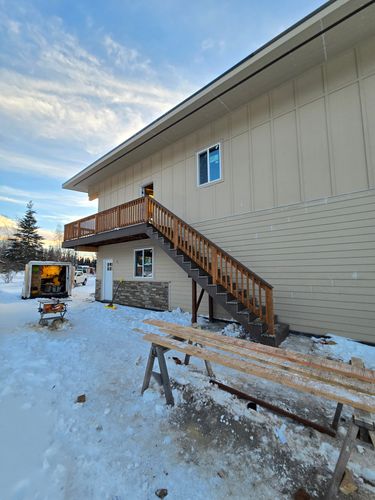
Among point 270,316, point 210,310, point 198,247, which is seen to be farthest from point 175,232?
point 270,316

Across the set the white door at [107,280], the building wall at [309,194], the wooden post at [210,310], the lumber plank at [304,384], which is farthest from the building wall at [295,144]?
the white door at [107,280]

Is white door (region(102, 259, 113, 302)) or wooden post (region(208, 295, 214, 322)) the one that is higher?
white door (region(102, 259, 113, 302))

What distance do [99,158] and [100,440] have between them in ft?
37.8

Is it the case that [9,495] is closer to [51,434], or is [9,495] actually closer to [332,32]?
[51,434]

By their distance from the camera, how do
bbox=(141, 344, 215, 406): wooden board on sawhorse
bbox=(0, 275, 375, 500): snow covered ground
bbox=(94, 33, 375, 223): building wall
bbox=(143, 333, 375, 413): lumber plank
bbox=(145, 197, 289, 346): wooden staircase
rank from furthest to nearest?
bbox=(94, 33, 375, 223): building wall → bbox=(145, 197, 289, 346): wooden staircase → bbox=(141, 344, 215, 406): wooden board on sawhorse → bbox=(0, 275, 375, 500): snow covered ground → bbox=(143, 333, 375, 413): lumber plank

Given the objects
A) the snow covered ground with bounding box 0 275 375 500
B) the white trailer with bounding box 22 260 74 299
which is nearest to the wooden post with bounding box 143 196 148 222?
the snow covered ground with bounding box 0 275 375 500

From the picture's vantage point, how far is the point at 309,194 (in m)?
6.10

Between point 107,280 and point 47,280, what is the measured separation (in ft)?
14.0

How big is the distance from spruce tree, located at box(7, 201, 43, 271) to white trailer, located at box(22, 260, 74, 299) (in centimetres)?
1873

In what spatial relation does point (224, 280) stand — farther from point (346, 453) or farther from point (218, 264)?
point (346, 453)

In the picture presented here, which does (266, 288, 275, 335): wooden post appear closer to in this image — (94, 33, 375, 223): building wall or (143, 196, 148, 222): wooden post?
(94, 33, 375, 223): building wall

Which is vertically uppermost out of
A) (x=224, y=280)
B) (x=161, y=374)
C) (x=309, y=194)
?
(x=309, y=194)

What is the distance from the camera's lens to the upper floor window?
8.12 metres

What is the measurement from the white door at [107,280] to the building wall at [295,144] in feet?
19.0
